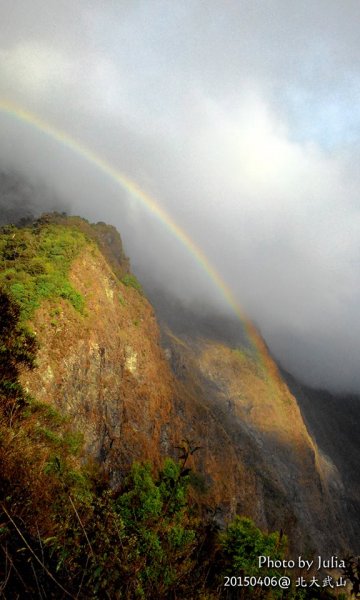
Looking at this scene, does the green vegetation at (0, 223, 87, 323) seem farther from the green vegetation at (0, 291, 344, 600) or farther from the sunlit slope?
the sunlit slope

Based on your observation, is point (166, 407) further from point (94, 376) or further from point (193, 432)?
point (94, 376)

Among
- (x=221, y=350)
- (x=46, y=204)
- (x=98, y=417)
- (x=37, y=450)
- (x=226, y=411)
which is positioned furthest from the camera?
(x=221, y=350)

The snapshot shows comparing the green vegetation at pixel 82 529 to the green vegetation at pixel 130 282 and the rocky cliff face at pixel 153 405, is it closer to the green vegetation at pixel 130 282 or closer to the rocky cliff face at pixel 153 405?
the rocky cliff face at pixel 153 405

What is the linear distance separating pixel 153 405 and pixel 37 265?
18.6m

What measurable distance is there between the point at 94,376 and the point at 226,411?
57279 millimetres

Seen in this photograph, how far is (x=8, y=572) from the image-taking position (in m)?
4.34

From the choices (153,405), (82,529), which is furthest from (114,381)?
(82,529)

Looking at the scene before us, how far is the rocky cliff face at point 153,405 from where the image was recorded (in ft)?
78.2

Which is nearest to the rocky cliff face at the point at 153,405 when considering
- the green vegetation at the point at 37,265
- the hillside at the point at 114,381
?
the hillside at the point at 114,381

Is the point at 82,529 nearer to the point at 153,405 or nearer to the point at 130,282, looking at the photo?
the point at 153,405

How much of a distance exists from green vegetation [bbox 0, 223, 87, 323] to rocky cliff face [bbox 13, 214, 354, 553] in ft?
2.52

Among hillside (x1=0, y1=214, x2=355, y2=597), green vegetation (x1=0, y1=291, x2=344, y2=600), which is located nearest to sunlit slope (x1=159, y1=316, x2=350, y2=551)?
hillside (x1=0, y1=214, x2=355, y2=597)

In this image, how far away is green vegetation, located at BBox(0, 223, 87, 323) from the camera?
883 inches

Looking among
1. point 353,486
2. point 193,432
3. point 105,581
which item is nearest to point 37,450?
point 105,581
